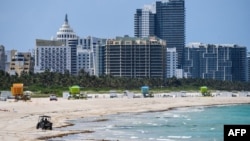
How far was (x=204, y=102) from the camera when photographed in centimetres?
11806

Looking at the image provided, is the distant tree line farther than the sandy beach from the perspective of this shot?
Yes

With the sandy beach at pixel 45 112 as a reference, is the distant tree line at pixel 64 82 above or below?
above

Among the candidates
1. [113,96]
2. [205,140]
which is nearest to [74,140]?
[205,140]

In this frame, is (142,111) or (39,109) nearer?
(39,109)

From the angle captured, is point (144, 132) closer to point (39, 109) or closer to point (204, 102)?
point (39, 109)

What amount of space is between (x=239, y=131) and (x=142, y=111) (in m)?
64.8

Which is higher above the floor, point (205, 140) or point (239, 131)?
point (239, 131)

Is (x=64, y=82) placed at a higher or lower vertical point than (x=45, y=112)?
higher

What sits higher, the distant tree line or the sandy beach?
the distant tree line

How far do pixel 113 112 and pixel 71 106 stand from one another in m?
5.86

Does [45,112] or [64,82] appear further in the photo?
[64,82]

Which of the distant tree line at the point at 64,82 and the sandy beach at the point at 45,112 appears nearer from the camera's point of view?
the sandy beach at the point at 45,112

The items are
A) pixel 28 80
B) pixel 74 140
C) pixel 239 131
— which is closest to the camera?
pixel 239 131

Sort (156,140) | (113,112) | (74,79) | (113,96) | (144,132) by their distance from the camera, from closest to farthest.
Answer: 1. (156,140)
2. (144,132)
3. (113,112)
4. (113,96)
5. (74,79)
